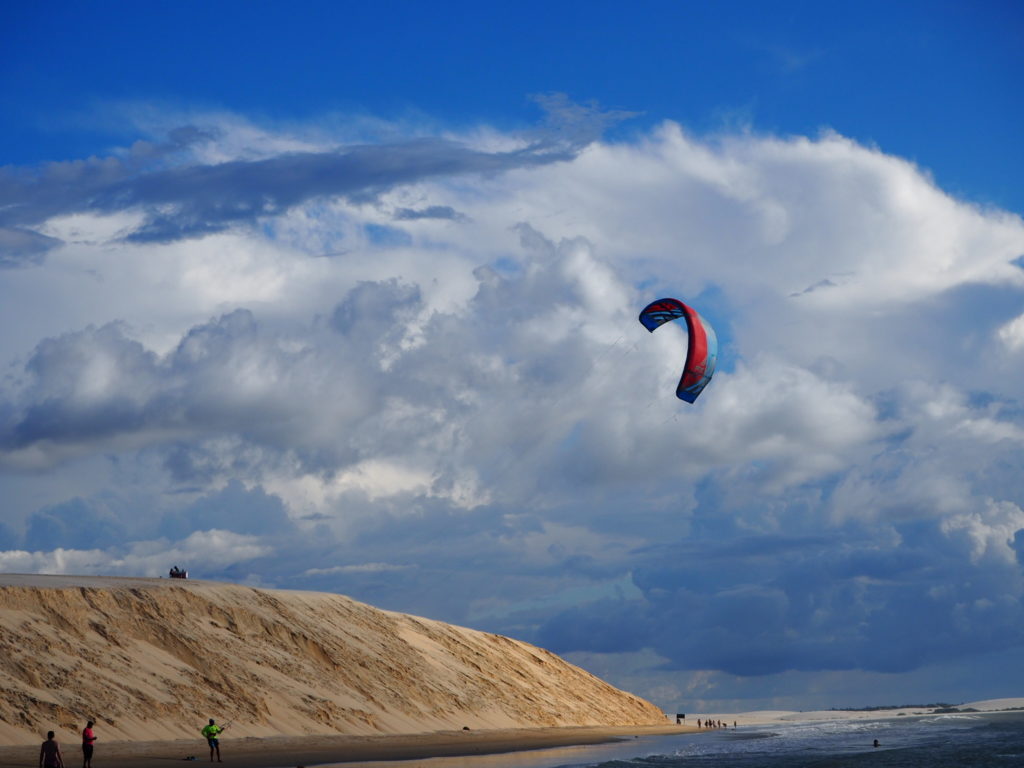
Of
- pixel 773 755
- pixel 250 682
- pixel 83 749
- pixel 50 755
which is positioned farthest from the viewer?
pixel 250 682

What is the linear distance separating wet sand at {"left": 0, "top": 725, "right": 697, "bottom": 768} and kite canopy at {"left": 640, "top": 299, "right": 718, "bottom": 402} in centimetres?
1584

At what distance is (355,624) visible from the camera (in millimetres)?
62031

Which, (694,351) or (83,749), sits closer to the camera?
(83,749)

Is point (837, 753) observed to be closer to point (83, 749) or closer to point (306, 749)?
point (306, 749)

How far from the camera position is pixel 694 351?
4456 cm

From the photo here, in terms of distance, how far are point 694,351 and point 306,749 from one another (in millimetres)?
20827

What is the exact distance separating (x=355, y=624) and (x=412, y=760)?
24998mm

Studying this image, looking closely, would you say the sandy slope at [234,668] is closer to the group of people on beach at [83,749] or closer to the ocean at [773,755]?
the group of people on beach at [83,749]

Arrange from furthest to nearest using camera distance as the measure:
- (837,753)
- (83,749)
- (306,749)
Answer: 1. (837,753)
2. (306,749)
3. (83,749)

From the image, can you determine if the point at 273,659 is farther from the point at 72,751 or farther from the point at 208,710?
the point at 72,751

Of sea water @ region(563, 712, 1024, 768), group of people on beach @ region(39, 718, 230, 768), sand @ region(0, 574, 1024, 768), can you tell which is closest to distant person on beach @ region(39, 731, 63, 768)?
group of people on beach @ region(39, 718, 230, 768)

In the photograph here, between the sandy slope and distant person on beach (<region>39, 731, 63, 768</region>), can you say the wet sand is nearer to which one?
the sandy slope

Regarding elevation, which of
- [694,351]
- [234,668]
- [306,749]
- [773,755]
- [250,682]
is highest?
[694,351]

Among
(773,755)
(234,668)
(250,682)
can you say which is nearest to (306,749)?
(250,682)
